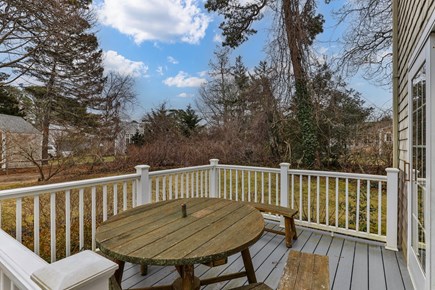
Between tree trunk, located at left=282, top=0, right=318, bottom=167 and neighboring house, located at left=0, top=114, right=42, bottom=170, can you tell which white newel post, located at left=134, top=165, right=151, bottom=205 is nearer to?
tree trunk, located at left=282, top=0, right=318, bottom=167

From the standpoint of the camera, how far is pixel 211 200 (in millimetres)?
2750

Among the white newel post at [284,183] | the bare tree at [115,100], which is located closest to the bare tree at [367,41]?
the white newel post at [284,183]

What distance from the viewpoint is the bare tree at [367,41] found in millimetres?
5875

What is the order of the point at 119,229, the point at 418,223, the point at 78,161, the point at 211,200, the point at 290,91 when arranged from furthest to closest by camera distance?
the point at 78,161, the point at 290,91, the point at 211,200, the point at 418,223, the point at 119,229

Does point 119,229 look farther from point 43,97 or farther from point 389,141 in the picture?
point 43,97

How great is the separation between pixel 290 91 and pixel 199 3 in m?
5.12

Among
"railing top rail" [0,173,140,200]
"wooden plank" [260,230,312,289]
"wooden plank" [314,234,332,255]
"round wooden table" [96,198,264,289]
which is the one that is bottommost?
"wooden plank" [260,230,312,289]

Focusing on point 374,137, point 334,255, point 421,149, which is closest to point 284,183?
point 334,255

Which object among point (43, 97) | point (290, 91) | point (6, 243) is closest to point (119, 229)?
point (6, 243)

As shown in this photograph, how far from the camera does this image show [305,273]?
172 centimetres

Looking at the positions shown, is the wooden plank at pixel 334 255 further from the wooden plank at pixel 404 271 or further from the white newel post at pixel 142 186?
the white newel post at pixel 142 186

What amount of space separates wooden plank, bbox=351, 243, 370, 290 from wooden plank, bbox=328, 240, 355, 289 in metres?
0.04

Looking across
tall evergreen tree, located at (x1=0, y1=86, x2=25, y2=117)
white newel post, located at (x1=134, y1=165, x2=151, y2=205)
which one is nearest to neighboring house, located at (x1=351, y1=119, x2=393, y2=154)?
white newel post, located at (x1=134, y1=165, x2=151, y2=205)

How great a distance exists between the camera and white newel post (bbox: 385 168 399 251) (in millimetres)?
3084
